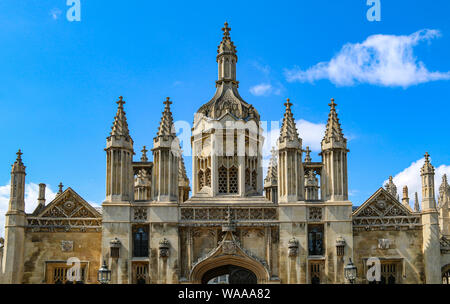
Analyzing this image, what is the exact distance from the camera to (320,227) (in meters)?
39.8

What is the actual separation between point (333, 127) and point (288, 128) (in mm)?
3052

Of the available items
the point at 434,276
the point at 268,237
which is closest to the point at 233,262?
the point at 268,237

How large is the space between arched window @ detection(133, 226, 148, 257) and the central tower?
5.25 m

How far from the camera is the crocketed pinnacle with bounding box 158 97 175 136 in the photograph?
40375mm

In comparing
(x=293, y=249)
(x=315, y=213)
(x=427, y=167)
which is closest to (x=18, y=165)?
(x=293, y=249)

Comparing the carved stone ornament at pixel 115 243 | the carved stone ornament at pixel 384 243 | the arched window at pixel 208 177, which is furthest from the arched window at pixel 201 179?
the carved stone ornament at pixel 384 243

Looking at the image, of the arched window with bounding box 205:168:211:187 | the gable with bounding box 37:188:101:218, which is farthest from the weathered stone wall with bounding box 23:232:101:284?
the arched window with bounding box 205:168:211:187

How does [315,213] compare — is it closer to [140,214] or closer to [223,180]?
[223,180]

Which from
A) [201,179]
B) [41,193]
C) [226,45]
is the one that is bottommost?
[41,193]

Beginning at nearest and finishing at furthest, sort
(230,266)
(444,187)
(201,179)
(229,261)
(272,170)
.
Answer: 1. (229,261)
2. (230,266)
3. (201,179)
4. (272,170)
5. (444,187)

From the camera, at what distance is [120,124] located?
4041cm
